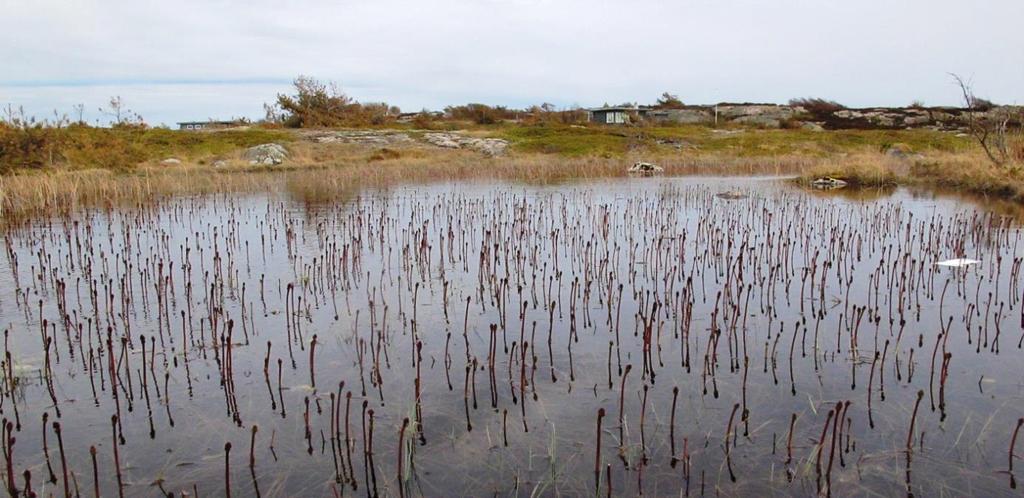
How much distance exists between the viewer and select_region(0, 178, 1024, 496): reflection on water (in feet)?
14.2

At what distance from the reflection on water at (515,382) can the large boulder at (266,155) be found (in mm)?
21419

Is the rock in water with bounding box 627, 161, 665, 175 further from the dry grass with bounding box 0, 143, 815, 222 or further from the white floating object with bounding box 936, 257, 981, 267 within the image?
the white floating object with bounding box 936, 257, 981, 267

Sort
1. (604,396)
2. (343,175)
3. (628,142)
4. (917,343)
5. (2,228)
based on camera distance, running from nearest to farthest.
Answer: (604,396) → (917,343) → (2,228) → (343,175) → (628,142)

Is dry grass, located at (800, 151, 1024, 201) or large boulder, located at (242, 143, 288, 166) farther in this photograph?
large boulder, located at (242, 143, 288, 166)

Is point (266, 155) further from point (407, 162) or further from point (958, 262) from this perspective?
point (958, 262)

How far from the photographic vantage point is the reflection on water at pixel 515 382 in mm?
Result: 4332

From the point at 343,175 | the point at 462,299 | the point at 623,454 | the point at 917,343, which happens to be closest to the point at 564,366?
the point at 623,454

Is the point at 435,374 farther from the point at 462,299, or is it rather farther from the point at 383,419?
the point at 462,299

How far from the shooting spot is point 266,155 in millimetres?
32344

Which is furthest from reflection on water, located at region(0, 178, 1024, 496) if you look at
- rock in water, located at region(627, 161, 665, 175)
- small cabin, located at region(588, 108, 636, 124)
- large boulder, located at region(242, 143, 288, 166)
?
small cabin, located at region(588, 108, 636, 124)

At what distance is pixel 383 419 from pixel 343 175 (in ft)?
72.8

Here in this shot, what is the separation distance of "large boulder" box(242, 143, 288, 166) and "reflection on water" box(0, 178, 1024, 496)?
2142 cm

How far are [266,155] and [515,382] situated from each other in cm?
2910

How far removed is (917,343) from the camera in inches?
253
